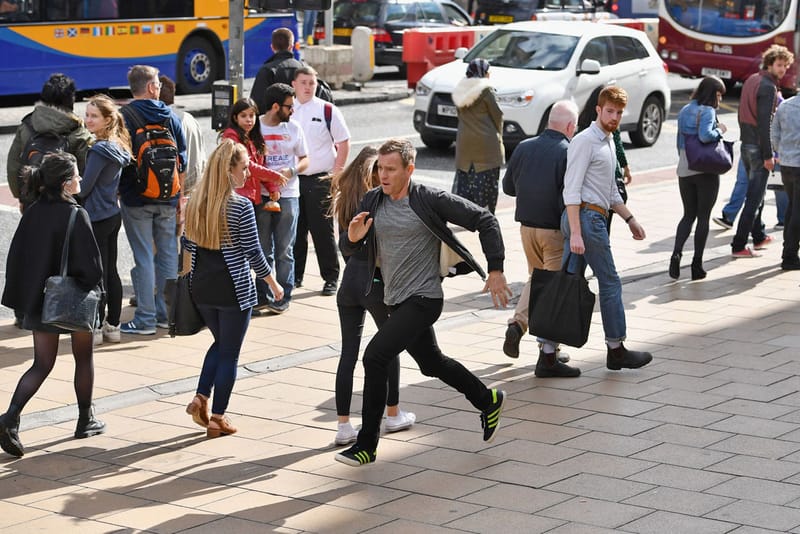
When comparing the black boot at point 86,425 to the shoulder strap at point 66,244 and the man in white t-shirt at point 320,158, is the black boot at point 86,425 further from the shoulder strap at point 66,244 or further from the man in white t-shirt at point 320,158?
the man in white t-shirt at point 320,158

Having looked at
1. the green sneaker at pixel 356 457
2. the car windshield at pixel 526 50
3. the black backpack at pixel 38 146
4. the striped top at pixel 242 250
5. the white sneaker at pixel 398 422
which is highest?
the car windshield at pixel 526 50

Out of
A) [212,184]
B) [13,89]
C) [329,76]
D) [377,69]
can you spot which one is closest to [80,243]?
[212,184]

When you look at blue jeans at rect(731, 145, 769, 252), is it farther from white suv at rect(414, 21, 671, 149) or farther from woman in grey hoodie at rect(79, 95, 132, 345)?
woman in grey hoodie at rect(79, 95, 132, 345)

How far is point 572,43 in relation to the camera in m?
18.5

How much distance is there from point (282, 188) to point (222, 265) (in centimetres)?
309

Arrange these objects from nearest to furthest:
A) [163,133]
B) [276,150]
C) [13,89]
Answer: [163,133] → [276,150] → [13,89]

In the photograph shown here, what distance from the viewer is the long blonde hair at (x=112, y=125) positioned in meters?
8.84

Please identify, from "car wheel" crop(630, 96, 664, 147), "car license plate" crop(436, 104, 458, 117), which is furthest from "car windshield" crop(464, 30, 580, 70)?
"car wheel" crop(630, 96, 664, 147)

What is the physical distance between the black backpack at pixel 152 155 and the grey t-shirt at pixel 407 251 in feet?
9.64

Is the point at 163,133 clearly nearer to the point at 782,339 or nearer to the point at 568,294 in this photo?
the point at 568,294

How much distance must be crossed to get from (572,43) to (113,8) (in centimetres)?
760

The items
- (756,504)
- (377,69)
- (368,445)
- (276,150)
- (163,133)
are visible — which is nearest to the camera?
(756,504)

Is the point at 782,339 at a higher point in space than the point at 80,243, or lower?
lower

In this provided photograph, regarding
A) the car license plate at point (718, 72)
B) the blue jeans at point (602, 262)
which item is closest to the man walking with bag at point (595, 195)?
the blue jeans at point (602, 262)
